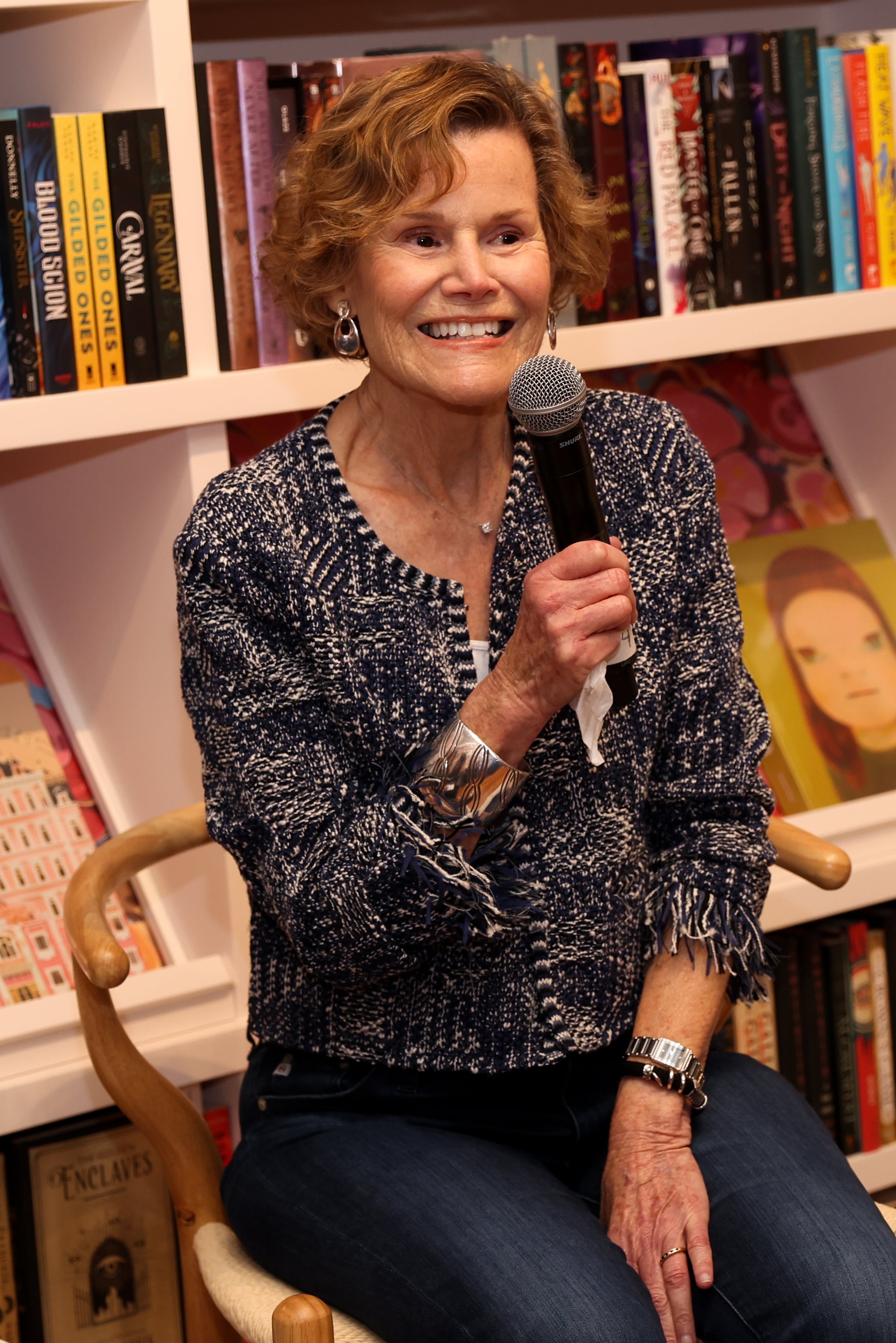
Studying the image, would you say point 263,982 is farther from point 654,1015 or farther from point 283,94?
point 283,94

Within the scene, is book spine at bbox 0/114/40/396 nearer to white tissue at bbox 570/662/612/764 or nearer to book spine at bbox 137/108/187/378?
book spine at bbox 137/108/187/378

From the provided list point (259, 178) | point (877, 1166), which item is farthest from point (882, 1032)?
point (259, 178)

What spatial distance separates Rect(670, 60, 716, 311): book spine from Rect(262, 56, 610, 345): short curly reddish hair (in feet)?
1.56

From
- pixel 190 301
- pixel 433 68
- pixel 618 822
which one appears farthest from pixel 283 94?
pixel 618 822

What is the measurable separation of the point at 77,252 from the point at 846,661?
1.16m

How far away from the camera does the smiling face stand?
1.15 metres

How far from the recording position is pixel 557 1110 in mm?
1210

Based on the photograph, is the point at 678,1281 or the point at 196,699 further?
the point at 196,699

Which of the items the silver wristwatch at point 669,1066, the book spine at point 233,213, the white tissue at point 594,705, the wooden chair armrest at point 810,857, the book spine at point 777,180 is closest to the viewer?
the white tissue at point 594,705

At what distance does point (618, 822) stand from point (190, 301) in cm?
70

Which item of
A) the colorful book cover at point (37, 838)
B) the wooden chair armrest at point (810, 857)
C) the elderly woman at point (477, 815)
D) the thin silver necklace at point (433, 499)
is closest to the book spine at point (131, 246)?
the elderly woman at point (477, 815)

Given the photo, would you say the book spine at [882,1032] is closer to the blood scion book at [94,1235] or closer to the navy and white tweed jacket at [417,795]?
the navy and white tweed jacket at [417,795]

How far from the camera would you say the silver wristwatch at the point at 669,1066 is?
1.18m

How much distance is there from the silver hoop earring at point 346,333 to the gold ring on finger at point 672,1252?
2.52ft
